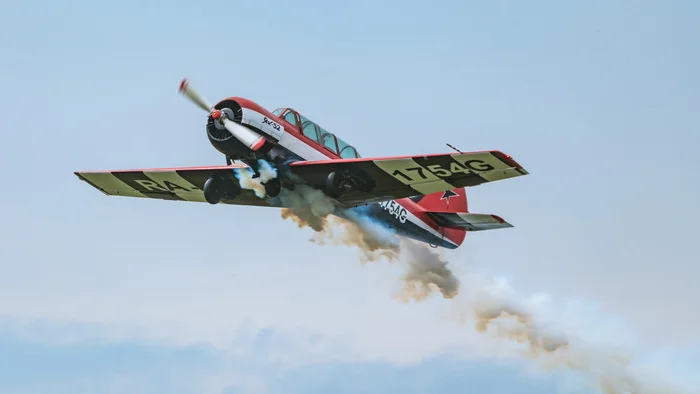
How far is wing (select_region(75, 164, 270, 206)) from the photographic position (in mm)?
28938

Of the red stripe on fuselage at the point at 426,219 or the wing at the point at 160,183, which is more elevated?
the red stripe on fuselage at the point at 426,219

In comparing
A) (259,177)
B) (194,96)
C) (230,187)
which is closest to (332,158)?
(259,177)

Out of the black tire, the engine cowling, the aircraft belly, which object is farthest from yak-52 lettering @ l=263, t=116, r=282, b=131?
the aircraft belly

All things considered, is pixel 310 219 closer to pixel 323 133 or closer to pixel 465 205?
pixel 323 133

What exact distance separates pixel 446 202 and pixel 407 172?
582 centimetres

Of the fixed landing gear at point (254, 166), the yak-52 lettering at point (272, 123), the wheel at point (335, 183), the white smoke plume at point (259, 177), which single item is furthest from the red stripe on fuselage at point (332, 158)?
the fixed landing gear at point (254, 166)

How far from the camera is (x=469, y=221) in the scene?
2983 centimetres

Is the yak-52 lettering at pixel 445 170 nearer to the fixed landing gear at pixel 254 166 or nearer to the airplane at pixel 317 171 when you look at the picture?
the airplane at pixel 317 171

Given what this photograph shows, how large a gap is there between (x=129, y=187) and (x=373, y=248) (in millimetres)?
7206

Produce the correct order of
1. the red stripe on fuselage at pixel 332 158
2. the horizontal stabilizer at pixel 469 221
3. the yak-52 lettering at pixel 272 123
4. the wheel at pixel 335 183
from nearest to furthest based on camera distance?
1. the red stripe on fuselage at pixel 332 158
2. the yak-52 lettering at pixel 272 123
3. the wheel at pixel 335 183
4. the horizontal stabilizer at pixel 469 221

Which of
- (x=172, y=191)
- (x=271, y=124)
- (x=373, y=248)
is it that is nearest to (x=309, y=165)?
(x=271, y=124)

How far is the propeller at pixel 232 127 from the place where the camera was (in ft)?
83.4

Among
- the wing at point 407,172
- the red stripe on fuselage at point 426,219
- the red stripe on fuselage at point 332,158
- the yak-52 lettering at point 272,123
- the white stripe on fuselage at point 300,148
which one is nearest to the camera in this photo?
the wing at point 407,172

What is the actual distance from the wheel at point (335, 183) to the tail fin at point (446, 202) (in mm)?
4613
